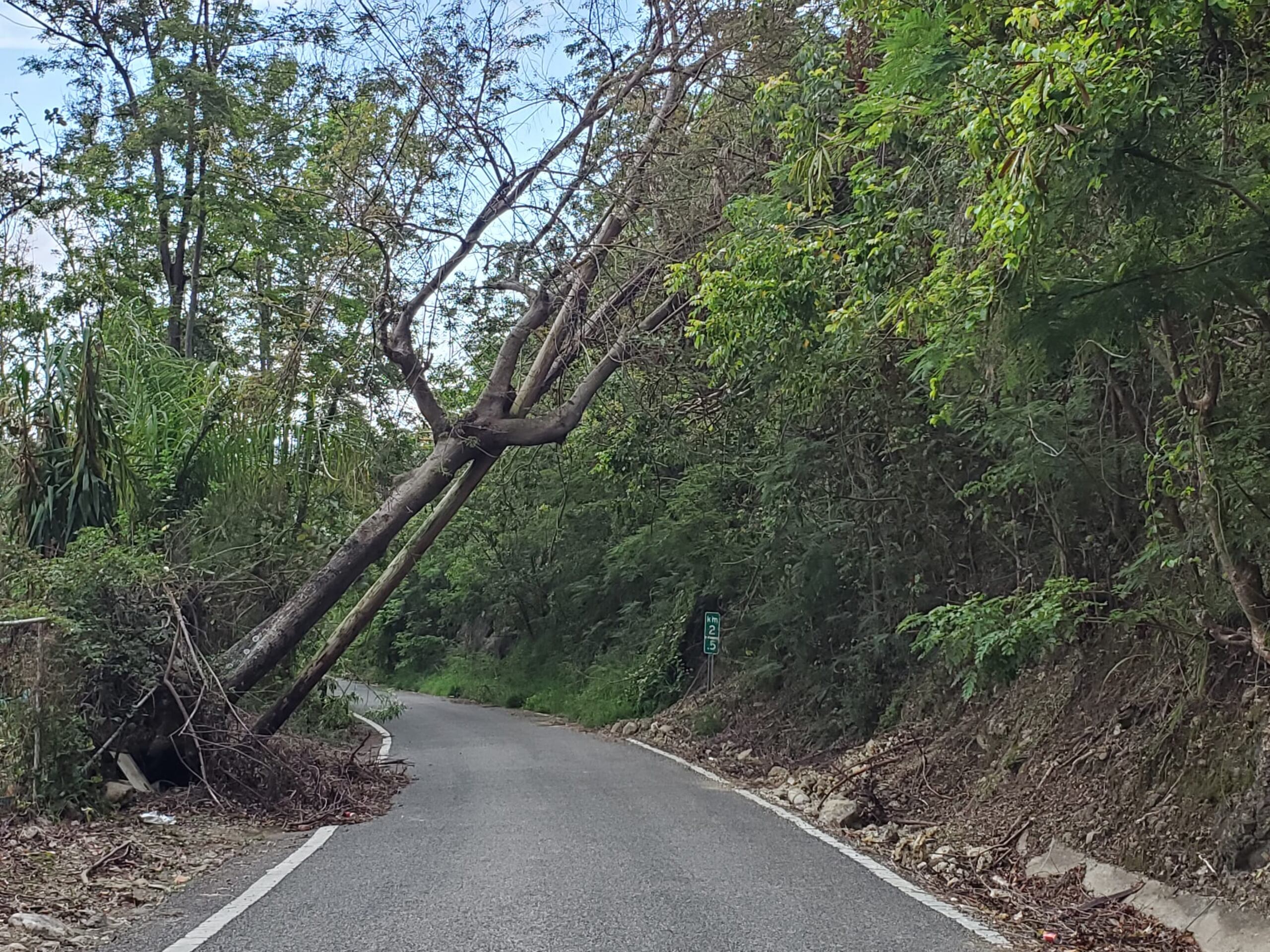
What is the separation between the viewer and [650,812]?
10.2 m

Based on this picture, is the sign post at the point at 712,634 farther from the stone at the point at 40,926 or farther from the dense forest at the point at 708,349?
the stone at the point at 40,926

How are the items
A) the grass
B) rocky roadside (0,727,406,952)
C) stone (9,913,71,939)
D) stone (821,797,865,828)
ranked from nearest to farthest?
stone (9,913,71,939) → rocky roadside (0,727,406,952) → stone (821,797,865,828) → the grass

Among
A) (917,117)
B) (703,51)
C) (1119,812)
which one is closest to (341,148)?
(703,51)

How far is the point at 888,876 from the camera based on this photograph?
24.7 ft

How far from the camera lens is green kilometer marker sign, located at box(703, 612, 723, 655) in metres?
18.9

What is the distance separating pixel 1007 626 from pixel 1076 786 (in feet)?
6.44

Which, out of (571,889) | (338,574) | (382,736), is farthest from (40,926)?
(382,736)

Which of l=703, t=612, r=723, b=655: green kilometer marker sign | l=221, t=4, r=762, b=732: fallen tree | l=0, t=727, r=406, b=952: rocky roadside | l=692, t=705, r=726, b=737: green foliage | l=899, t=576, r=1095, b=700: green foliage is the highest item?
l=221, t=4, r=762, b=732: fallen tree

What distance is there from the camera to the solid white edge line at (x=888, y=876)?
6.05 metres

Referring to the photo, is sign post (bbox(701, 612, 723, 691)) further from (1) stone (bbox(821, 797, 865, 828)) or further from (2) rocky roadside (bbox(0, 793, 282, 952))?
(2) rocky roadside (bbox(0, 793, 282, 952))

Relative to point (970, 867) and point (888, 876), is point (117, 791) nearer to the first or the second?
point (888, 876)

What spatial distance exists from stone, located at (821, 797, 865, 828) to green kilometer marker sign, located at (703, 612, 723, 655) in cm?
856

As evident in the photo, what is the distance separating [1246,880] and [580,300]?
932 cm

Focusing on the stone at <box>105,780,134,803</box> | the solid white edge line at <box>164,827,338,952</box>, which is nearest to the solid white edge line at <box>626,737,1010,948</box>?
the solid white edge line at <box>164,827,338,952</box>
